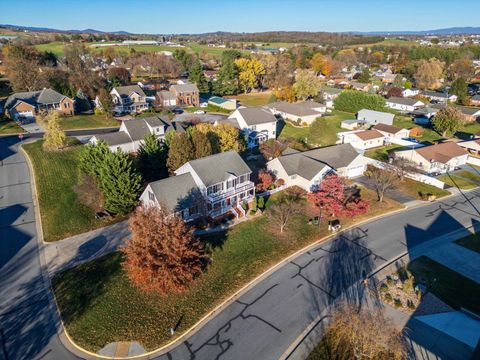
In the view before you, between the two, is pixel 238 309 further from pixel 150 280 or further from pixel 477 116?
pixel 477 116

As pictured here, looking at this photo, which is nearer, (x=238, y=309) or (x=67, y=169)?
(x=238, y=309)

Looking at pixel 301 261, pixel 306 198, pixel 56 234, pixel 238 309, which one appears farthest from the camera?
pixel 306 198

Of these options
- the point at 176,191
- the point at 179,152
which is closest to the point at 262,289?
the point at 176,191

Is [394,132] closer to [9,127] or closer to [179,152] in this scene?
[179,152]

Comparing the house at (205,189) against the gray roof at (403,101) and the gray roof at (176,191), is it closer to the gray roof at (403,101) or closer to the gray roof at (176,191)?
the gray roof at (176,191)

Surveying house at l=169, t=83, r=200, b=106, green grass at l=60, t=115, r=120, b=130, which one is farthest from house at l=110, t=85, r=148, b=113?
house at l=169, t=83, r=200, b=106

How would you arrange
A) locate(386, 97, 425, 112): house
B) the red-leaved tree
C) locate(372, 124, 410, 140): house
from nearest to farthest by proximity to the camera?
the red-leaved tree, locate(372, 124, 410, 140): house, locate(386, 97, 425, 112): house

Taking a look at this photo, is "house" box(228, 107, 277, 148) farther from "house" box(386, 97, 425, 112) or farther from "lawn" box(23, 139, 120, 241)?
"house" box(386, 97, 425, 112)

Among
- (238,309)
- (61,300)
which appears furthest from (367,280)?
(61,300)
